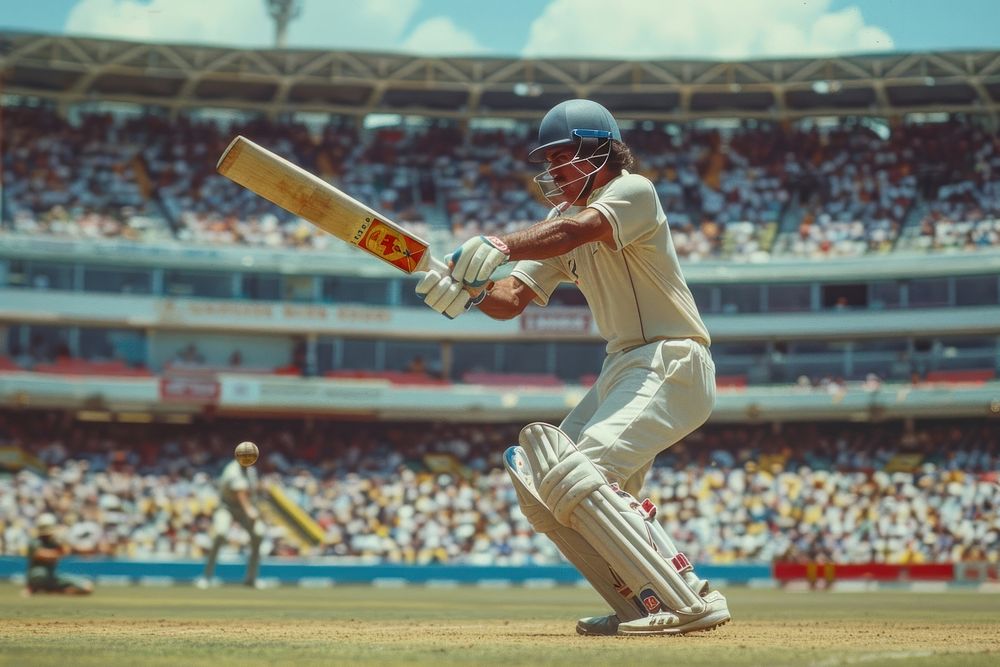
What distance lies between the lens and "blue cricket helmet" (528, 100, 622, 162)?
7.12 meters

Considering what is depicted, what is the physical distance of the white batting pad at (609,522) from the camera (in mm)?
6574

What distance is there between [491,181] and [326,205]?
36.6 m

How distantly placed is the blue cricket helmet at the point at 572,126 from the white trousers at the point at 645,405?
3.87 ft

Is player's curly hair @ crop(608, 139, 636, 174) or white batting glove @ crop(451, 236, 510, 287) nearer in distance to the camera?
white batting glove @ crop(451, 236, 510, 287)

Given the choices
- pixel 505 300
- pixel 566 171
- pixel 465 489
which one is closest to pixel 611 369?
pixel 505 300

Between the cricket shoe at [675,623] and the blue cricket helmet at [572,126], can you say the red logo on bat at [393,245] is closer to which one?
the blue cricket helmet at [572,126]

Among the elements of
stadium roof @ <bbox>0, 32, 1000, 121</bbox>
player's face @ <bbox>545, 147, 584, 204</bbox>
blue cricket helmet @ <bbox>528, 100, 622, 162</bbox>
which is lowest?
player's face @ <bbox>545, 147, 584, 204</bbox>

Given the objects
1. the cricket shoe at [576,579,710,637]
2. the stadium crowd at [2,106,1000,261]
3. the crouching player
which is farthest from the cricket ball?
the stadium crowd at [2,106,1000,261]

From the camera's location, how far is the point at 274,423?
38.9 meters

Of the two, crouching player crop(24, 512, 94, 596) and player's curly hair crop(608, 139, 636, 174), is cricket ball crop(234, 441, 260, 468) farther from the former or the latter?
player's curly hair crop(608, 139, 636, 174)

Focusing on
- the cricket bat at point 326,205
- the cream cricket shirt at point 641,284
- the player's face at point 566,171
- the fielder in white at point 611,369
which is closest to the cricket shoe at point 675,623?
the fielder in white at point 611,369

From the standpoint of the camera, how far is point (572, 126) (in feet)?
23.4

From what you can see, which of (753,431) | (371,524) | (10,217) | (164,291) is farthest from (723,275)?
(10,217)

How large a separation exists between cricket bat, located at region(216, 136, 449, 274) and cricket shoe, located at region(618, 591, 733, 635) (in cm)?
210
